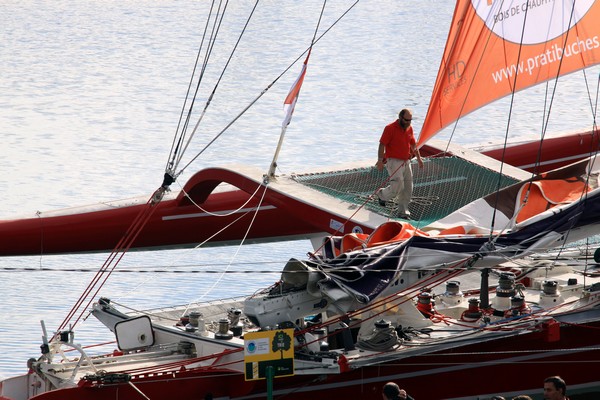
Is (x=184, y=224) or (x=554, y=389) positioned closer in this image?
(x=554, y=389)

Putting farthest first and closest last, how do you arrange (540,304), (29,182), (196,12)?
(196,12) < (29,182) < (540,304)

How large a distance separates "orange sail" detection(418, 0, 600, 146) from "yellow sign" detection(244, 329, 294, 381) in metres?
4.15

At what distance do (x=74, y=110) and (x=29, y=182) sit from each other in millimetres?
5097

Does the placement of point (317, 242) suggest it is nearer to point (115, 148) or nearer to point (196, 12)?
point (115, 148)

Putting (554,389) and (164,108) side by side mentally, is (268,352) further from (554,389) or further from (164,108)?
(164,108)

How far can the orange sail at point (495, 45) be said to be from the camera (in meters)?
13.2

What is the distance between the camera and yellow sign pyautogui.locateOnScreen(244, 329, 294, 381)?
954 cm

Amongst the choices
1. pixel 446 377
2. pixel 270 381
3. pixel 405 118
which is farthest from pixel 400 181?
pixel 270 381

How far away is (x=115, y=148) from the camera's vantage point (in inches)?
853

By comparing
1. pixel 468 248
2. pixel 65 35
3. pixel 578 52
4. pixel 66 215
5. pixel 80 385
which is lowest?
pixel 80 385

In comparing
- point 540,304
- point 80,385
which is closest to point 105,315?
point 80,385

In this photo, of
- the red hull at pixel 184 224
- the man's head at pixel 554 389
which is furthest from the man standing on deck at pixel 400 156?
the man's head at pixel 554 389

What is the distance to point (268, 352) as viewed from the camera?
9.63 meters

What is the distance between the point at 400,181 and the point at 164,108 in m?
12.2
